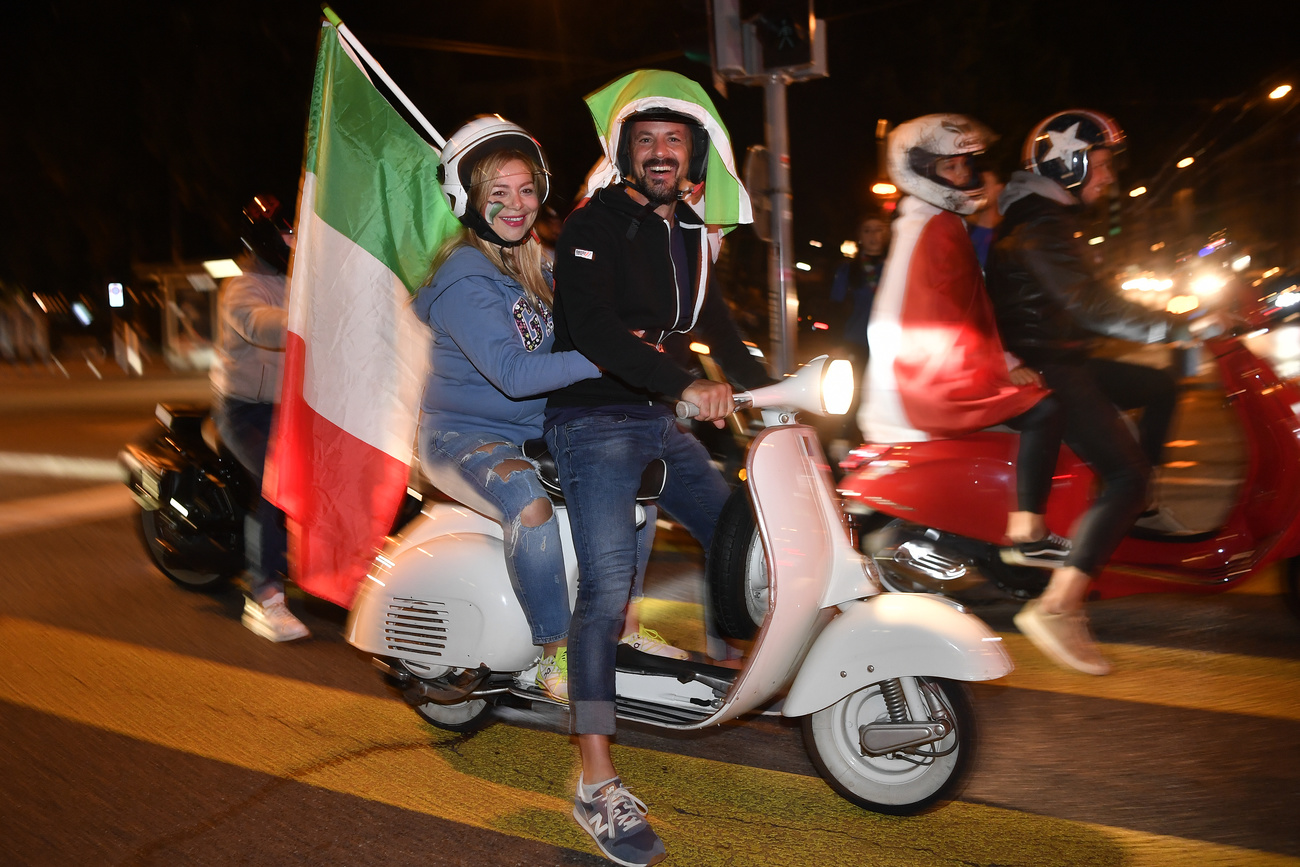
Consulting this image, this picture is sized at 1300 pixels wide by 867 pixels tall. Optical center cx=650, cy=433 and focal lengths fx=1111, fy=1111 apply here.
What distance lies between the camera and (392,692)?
4.40m

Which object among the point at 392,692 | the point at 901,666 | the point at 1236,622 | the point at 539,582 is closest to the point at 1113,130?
the point at 1236,622

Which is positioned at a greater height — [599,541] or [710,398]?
[710,398]

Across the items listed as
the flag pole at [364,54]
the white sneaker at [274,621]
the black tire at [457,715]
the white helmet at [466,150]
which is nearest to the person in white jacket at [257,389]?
the white sneaker at [274,621]

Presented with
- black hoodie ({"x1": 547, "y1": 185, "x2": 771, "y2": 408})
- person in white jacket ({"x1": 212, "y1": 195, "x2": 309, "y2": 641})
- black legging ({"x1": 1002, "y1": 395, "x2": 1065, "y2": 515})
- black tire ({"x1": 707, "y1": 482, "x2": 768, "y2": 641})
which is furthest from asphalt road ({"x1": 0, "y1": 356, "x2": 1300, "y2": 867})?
black hoodie ({"x1": 547, "y1": 185, "x2": 771, "y2": 408})

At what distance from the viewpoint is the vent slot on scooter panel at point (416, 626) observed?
3500 millimetres

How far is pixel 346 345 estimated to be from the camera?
139 inches

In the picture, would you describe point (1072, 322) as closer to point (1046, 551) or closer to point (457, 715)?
point (1046, 551)

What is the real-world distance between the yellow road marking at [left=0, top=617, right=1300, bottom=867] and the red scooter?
1.31 metres

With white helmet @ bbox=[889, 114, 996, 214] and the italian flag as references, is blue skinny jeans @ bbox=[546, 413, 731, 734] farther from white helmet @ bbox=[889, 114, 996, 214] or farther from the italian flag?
white helmet @ bbox=[889, 114, 996, 214]

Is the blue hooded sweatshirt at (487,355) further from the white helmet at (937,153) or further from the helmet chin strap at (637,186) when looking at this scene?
the white helmet at (937,153)

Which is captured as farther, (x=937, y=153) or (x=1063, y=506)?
(x=1063, y=506)

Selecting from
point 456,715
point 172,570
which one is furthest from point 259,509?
point 456,715

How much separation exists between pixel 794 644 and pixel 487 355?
1.20 m

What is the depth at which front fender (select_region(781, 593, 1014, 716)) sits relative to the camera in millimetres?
2920
